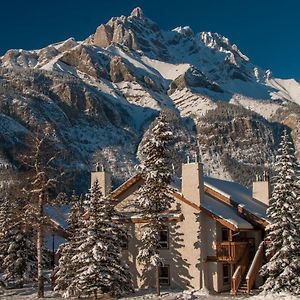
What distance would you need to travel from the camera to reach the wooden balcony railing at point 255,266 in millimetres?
34469

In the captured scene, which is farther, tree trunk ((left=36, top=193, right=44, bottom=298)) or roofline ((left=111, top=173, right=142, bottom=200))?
roofline ((left=111, top=173, right=142, bottom=200))

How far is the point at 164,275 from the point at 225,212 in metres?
5.73

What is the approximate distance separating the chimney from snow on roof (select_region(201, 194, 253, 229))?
68 cm

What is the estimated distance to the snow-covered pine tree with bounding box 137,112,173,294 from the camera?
33.1 metres

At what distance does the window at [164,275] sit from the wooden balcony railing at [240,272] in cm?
442

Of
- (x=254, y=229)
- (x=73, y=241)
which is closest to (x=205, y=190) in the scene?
(x=254, y=229)

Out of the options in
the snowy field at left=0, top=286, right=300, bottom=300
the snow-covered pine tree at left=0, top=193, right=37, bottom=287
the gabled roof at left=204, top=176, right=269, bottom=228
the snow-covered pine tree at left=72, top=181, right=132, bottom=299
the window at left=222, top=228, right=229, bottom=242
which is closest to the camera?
the snow-covered pine tree at left=72, top=181, right=132, bottom=299

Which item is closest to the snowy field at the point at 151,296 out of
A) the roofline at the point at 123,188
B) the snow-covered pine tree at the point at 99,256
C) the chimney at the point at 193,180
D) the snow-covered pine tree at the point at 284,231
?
the snow-covered pine tree at the point at 99,256

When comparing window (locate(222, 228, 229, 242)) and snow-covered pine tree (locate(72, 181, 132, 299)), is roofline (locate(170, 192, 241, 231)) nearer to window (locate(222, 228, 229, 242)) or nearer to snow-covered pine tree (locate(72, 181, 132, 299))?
window (locate(222, 228, 229, 242))

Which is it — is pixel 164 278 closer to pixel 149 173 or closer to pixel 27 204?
pixel 149 173

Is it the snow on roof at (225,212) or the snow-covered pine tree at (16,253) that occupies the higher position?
the snow on roof at (225,212)

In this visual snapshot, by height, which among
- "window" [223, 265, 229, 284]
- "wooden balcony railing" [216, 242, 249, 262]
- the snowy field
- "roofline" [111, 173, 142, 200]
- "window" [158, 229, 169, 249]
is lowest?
the snowy field

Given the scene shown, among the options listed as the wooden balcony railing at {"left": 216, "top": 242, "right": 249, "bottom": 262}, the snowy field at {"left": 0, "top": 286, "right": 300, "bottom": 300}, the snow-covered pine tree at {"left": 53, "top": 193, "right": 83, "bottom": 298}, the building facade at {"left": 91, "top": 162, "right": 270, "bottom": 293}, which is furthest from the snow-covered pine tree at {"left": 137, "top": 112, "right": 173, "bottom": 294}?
the wooden balcony railing at {"left": 216, "top": 242, "right": 249, "bottom": 262}

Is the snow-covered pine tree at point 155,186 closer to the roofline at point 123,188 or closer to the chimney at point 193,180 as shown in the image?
the chimney at point 193,180
